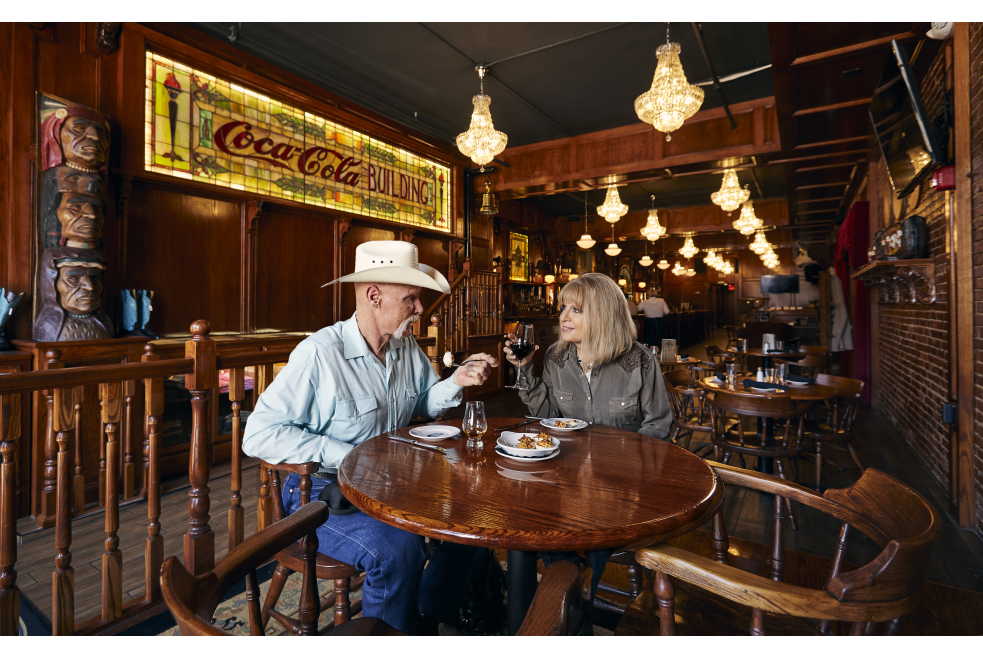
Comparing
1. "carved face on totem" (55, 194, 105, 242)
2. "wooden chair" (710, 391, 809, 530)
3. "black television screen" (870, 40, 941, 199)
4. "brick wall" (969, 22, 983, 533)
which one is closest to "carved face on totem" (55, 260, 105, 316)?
"carved face on totem" (55, 194, 105, 242)

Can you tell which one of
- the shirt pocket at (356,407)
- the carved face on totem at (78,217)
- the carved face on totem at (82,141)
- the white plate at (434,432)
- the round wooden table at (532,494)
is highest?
the carved face on totem at (82,141)

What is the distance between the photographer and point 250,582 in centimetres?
103

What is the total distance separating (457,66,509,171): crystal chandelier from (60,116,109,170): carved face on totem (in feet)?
9.25

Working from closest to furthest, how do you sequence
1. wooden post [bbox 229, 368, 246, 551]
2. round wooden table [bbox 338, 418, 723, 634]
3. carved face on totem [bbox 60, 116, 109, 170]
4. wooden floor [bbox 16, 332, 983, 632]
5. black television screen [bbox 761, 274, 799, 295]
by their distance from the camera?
round wooden table [bbox 338, 418, 723, 634] → wooden post [bbox 229, 368, 246, 551] → wooden floor [bbox 16, 332, 983, 632] → carved face on totem [bbox 60, 116, 109, 170] → black television screen [bbox 761, 274, 799, 295]

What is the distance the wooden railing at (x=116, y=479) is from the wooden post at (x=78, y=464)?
137 cm

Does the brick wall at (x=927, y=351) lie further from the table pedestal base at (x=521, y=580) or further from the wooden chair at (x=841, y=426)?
the table pedestal base at (x=521, y=580)

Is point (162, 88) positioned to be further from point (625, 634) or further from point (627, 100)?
point (625, 634)

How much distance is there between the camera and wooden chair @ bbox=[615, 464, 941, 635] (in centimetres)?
90

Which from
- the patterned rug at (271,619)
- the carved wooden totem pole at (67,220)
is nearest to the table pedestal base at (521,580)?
the patterned rug at (271,619)

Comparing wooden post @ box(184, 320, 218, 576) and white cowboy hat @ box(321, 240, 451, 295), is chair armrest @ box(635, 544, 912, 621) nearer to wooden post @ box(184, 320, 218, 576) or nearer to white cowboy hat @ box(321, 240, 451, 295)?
white cowboy hat @ box(321, 240, 451, 295)

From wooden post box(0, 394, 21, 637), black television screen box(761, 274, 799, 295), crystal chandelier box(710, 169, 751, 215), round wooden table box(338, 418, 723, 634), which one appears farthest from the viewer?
black television screen box(761, 274, 799, 295)

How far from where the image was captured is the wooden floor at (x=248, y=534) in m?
2.39

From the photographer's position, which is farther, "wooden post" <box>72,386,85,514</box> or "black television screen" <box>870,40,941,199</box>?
"wooden post" <box>72,386,85,514</box>

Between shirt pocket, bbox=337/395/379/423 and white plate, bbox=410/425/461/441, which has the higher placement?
shirt pocket, bbox=337/395/379/423
